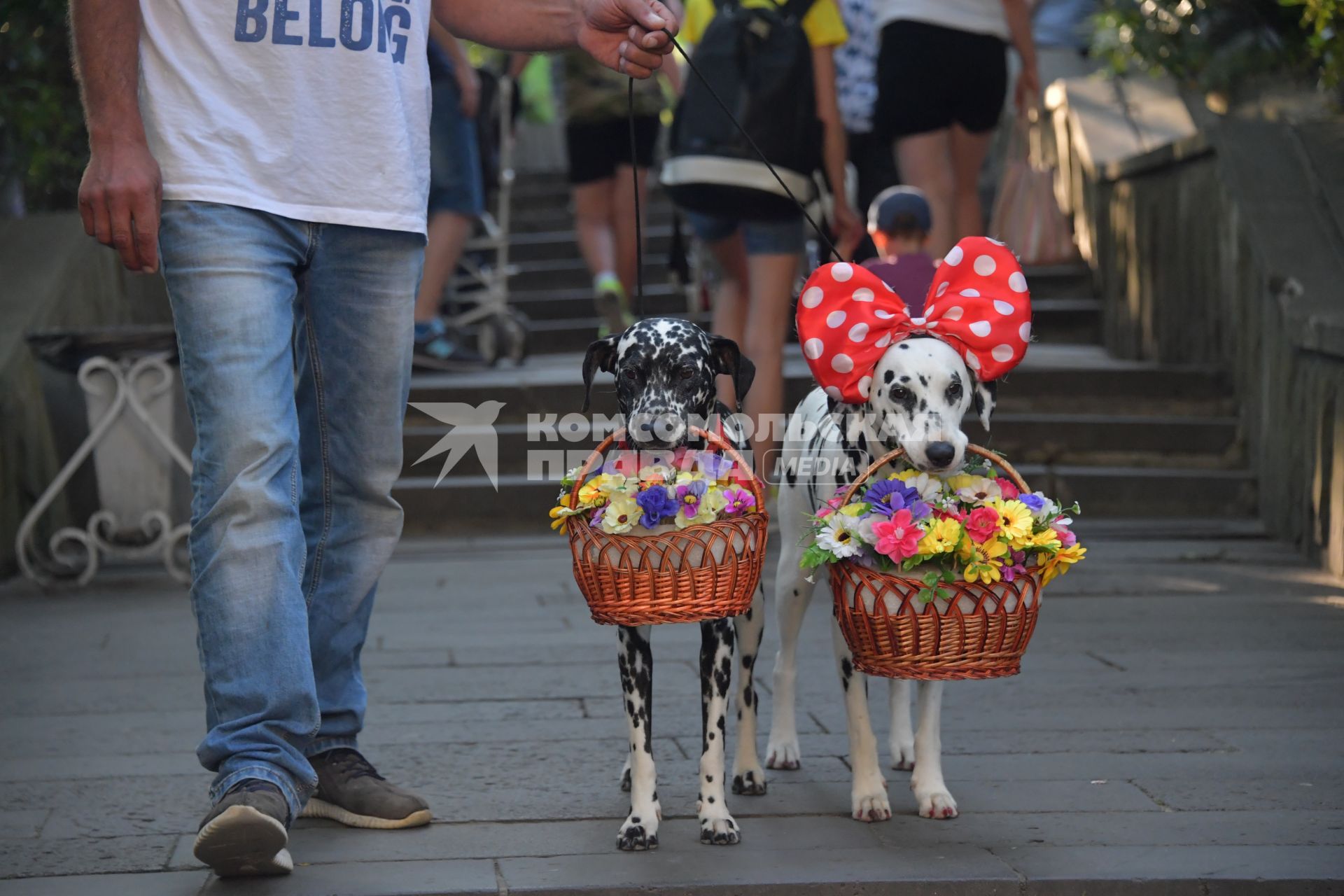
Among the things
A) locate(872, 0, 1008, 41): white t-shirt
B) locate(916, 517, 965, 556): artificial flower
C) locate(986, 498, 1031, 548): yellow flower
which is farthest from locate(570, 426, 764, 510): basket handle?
locate(872, 0, 1008, 41): white t-shirt

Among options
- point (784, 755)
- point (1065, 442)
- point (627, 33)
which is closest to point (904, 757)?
point (784, 755)

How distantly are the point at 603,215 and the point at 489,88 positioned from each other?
109 cm

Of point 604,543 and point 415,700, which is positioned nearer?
point 604,543

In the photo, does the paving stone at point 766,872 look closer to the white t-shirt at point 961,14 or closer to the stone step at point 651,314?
the white t-shirt at point 961,14

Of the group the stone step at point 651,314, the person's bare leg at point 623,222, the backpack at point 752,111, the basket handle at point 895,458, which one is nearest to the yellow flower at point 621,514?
the basket handle at point 895,458

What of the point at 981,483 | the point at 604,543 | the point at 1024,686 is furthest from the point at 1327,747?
the point at 604,543

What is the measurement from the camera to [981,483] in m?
3.54

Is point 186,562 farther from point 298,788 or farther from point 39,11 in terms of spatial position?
point 298,788

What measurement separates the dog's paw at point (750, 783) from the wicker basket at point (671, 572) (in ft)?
2.07

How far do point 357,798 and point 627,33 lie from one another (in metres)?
1.85

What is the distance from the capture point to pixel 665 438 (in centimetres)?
350

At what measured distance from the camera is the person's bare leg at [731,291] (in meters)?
7.05

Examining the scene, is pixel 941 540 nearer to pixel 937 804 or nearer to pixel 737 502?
pixel 737 502

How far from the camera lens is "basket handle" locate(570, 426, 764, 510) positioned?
11.5ft
